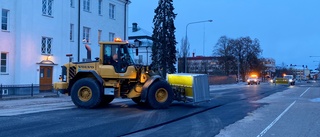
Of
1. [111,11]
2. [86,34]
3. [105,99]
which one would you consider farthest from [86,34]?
[105,99]

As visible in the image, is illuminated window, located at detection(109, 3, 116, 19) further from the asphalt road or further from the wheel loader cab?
the asphalt road

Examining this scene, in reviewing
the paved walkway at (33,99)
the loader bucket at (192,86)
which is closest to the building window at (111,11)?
the paved walkway at (33,99)

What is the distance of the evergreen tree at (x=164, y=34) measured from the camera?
158ft

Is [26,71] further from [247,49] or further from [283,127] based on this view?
[247,49]

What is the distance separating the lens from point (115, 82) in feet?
58.1

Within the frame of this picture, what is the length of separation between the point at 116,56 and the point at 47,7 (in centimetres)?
1527

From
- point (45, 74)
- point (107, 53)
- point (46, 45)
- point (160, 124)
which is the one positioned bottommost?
point (160, 124)

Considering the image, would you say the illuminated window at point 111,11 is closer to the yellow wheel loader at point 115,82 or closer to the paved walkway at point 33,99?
the paved walkway at point 33,99

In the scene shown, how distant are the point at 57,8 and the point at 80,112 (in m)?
17.4

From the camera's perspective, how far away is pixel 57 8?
31250 mm

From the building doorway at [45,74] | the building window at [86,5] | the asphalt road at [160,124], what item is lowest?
the asphalt road at [160,124]

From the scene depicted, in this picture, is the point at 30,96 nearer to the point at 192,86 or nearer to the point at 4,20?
the point at 4,20

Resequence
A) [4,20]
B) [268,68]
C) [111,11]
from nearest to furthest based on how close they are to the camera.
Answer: [4,20]
[111,11]
[268,68]

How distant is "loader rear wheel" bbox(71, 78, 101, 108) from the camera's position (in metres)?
17.3
